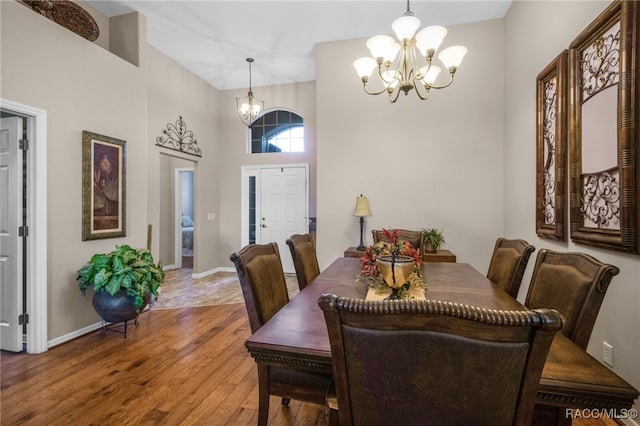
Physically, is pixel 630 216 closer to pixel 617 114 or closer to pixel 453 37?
pixel 617 114

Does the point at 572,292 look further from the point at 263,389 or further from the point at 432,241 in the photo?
the point at 432,241

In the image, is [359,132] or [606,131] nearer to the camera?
[606,131]

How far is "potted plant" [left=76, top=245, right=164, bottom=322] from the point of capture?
9.09ft

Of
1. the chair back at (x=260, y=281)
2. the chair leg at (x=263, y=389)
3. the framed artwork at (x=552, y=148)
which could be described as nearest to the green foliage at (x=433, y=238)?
the framed artwork at (x=552, y=148)

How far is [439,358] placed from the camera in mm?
662

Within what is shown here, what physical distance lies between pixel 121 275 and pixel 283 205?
322 centimetres

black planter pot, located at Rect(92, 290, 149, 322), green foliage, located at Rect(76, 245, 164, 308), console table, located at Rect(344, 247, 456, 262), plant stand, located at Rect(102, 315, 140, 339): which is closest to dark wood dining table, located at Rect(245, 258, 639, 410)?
console table, located at Rect(344, 247, 456, 262)

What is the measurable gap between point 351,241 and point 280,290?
2424 millimetres

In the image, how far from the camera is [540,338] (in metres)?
0.61

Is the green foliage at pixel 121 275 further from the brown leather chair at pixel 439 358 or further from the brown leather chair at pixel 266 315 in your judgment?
the brown leather chair at pixel 439 358

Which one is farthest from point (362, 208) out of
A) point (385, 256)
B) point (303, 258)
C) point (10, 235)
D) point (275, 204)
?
point (10, 235)

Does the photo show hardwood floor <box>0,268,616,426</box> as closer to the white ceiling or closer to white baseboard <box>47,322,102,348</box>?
white baseboard <box>47,322,102,348</box>

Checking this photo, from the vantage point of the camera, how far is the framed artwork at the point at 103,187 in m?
2.99

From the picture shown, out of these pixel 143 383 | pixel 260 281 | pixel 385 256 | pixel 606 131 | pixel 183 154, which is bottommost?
pixel 143 383
